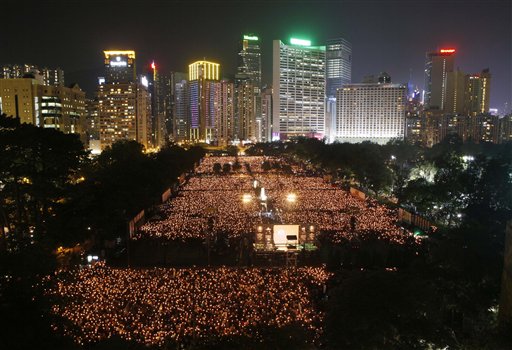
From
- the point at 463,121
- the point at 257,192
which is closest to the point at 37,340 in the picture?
the point at 257,192

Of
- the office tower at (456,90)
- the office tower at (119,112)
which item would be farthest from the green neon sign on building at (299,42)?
the office tower at (119,112)

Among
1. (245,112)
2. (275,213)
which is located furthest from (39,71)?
(275,213)

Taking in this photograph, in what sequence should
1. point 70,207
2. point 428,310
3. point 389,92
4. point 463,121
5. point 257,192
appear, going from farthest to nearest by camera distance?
point 389,92 < point 463,121 < point 257,192 < point 70,207 < point 428,310

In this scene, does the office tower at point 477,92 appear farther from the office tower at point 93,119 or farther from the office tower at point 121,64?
the office tower at point 93,119

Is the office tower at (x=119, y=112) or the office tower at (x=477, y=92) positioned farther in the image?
the office tower at (x=477, y=92)

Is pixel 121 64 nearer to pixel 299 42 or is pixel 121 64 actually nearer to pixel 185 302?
pixel 299 42

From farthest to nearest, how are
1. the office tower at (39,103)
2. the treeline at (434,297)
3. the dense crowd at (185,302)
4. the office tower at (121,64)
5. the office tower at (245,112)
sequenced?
the office tower at (245,112) < the office tower at (121,64) < the office tower at (39,103) < the dense crowd at (185,302) < the treeline at (434,297)

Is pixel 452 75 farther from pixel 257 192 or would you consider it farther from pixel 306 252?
pixel 306 252
